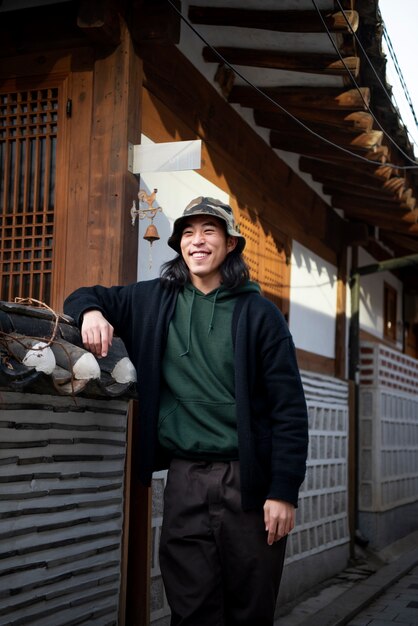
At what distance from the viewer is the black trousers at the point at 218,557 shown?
154 inches

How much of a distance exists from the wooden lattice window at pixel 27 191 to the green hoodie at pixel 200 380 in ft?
7.30

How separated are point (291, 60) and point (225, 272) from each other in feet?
11.8

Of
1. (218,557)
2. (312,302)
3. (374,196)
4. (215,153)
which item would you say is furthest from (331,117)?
(218,557)

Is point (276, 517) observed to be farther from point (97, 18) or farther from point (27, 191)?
point (97, 18)

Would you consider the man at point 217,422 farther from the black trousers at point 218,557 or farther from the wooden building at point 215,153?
the wooden building at point 215,153

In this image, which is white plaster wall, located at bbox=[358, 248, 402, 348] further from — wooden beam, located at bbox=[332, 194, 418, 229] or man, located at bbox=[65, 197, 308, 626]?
man, located at bbox=[65, 197, 308, 626]

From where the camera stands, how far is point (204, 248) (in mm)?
4191

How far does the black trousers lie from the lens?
3.91 metres

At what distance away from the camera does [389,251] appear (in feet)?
49.6

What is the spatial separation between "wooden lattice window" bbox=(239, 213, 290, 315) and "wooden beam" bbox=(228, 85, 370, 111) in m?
1.15

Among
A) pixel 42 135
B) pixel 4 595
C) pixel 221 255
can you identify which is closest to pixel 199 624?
pixel 4 595

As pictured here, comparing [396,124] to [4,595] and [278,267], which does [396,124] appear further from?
[4,595]

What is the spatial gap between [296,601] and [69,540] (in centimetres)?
541

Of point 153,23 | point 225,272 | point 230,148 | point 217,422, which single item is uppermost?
point 153,23
